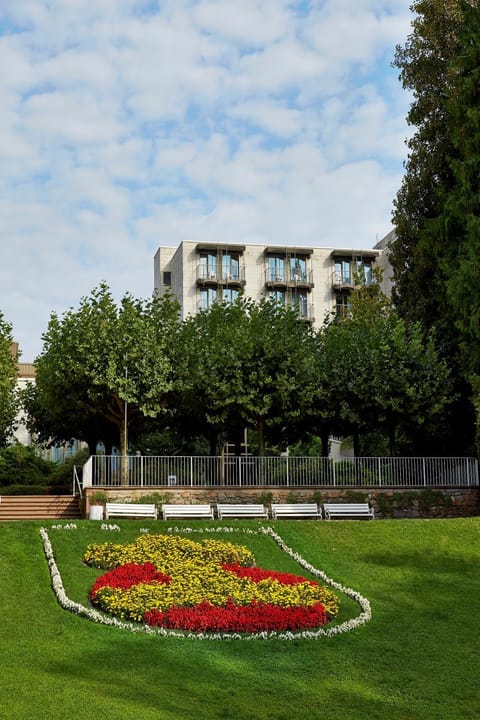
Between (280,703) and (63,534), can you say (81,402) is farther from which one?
(280,703)

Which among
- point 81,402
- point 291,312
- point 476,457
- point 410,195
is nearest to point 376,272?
point 410,195

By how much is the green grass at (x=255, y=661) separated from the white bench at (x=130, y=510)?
5.30 metres

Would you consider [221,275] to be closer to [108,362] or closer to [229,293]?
[229,293]

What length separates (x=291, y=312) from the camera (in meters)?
35.5

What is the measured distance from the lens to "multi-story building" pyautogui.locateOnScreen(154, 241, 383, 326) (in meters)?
71.7

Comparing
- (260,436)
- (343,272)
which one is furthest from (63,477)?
(343,272)

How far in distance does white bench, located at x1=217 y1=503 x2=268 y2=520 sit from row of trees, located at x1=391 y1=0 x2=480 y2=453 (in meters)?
7.92

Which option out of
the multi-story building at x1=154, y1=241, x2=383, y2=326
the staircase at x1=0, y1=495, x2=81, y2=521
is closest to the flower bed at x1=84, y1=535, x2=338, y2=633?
Result: the staircase at x1=0, y1=495, x2=81, y2=521

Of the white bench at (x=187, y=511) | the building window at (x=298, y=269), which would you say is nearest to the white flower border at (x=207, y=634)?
the white bench at (x=187, y=511)

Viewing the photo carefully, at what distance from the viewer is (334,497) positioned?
98.4ft

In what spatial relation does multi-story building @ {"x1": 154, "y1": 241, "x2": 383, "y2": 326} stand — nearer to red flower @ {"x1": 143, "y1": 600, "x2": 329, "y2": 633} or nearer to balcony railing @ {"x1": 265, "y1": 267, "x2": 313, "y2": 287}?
balcony railing @ {"x1": 265, "y1": 267, "x2": 313, "y2": 287}

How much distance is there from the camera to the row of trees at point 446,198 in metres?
31.9

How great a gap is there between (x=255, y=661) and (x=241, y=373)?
60.4 feet

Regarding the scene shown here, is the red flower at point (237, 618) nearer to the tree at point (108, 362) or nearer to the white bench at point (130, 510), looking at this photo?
the white bench at point (130, 510)
